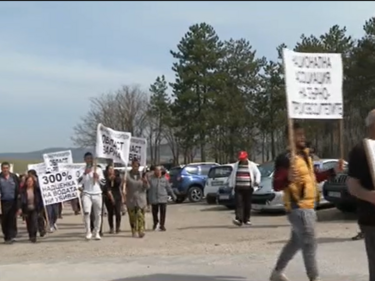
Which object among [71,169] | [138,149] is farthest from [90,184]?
[71,169]

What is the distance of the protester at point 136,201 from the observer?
14.7 m

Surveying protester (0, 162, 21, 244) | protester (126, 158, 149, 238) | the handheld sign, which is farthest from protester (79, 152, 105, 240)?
the handheld sign

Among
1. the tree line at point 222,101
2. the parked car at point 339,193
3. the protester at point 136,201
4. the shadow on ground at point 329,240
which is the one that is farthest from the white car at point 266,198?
the tree line at point 222,101

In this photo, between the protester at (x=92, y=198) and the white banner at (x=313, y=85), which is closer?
the white banner at (x=313, y=85)

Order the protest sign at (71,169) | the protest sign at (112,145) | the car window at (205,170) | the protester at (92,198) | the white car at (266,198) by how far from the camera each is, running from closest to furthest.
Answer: the protester at (92,198) < the protest sign at (112,145) < the protest sign at (71,169) < the white car at (266,198) < the car window at (205,170)

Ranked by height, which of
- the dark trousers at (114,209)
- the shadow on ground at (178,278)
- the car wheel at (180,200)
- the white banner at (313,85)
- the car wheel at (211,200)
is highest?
the white banner at (313,85)

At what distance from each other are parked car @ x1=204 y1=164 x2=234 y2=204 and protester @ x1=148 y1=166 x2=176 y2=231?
843 centimetres

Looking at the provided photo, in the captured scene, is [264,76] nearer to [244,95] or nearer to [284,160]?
[244,95]

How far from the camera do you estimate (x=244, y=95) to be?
54.6 m

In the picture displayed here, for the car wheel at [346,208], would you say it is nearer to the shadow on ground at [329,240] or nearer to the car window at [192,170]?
the shadow on ground at [329,240]

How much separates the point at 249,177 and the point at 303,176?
27.4 ft

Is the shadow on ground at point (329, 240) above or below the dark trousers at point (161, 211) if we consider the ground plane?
below

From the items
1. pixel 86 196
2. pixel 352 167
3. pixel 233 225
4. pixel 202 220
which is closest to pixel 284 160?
pixel 352 167

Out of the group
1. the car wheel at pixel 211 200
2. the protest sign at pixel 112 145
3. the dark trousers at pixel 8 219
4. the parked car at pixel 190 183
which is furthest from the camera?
the parked car at pixel 190 183
